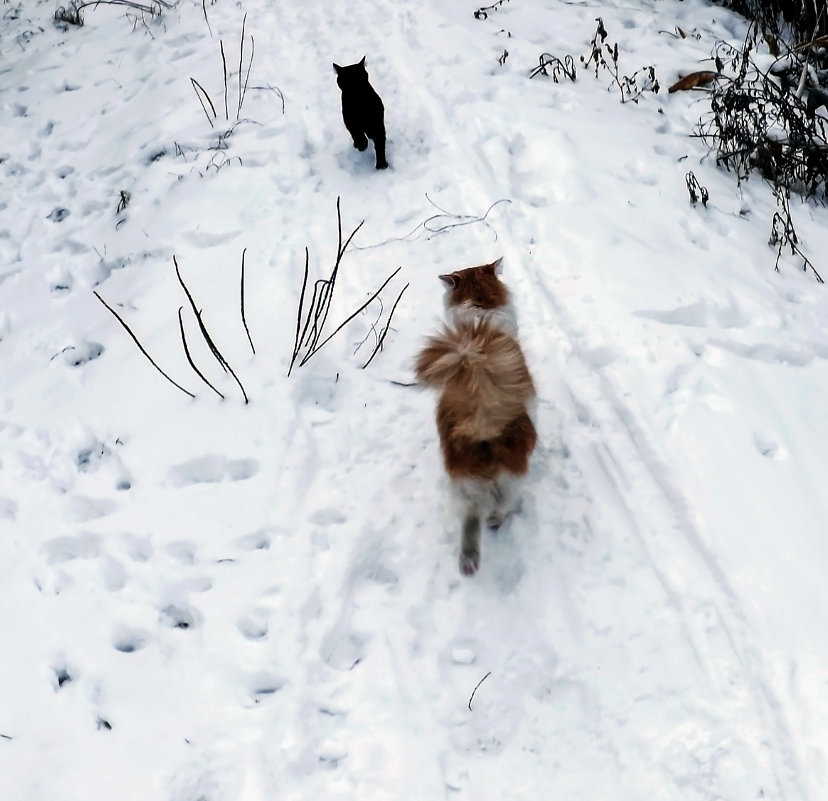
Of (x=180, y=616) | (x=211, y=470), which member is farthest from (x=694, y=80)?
(x=180, y=616)

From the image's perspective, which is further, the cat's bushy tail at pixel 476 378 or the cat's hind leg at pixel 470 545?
the cat's hind leg at pixel 470 545

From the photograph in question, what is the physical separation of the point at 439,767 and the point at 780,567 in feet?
5.53

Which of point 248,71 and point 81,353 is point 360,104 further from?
point 81,353

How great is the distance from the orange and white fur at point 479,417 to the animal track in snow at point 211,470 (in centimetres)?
118

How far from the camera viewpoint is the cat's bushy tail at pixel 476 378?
2.76 metres

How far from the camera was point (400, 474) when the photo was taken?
11.7 feet

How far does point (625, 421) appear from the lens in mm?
3645

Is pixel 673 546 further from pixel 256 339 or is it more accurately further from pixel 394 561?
pixel 256 339

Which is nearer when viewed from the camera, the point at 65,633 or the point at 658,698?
the point at 658,698

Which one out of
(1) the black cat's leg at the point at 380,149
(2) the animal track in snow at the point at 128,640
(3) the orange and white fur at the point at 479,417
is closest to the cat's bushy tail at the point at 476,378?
(3) the orange and white fur at the point at 479,417

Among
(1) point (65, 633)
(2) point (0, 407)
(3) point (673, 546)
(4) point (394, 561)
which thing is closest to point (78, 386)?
(2) point (0, 407)

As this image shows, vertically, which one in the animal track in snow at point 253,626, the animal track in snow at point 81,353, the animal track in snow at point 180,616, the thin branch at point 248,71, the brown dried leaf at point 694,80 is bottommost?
the animal track in snow at point 253,626

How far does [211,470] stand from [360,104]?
314cm

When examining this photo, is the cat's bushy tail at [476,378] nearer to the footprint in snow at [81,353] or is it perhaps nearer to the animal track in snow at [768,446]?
the animal track in snow at [768,446]
